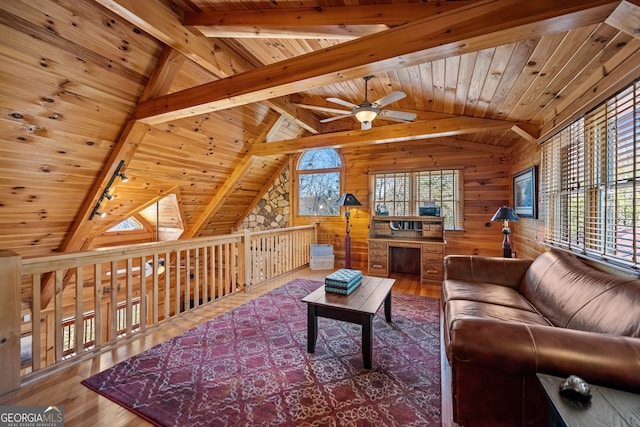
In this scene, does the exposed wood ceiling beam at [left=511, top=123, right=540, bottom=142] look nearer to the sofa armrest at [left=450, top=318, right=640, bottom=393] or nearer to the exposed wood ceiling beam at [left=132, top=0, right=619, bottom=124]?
the exposed wood ceiling beam at [left=132, top=0, right=619, bottom=124]

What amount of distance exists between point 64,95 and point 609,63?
4.50 m

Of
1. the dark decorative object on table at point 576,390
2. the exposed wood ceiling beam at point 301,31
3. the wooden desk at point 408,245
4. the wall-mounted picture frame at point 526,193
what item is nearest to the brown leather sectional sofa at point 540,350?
the dark decorative object on table at point 576,390

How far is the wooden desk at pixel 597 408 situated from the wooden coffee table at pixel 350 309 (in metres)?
1.11

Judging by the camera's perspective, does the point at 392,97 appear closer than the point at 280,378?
No

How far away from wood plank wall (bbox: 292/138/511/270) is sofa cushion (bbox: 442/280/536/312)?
2.16 metres

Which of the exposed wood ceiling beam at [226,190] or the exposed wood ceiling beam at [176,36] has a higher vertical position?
A: the exposed wood ceiling beam at [176,36]

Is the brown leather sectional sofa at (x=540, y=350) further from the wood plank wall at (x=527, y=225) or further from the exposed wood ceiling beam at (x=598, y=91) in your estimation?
the wood plank wall at (x=527, y=225)

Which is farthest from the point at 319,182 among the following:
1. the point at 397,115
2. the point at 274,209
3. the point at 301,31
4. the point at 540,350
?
the point at 540,350

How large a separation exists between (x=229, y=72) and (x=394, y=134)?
2240 mm

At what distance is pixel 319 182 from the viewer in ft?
19.4

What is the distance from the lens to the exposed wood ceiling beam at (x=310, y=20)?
1.91 metres

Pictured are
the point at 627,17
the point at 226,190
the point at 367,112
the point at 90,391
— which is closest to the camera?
the point at 627,17

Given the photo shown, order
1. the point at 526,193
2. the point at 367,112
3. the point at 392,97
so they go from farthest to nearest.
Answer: the point at 526,193 → the point at 367,112 → the point at 392,97

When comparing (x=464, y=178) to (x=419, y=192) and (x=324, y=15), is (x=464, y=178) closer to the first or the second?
(x=419, y=192)
